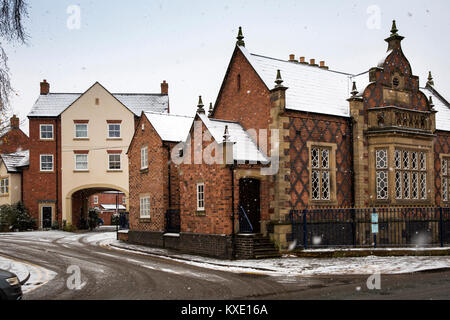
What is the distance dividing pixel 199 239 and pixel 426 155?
1157 centimetres

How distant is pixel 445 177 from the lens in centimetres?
2436

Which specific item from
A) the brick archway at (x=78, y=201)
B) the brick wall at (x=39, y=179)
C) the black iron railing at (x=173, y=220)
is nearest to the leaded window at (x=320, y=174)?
the black iron railing at (x=173, y=220)

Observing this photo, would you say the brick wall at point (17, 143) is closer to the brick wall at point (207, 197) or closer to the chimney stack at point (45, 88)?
the chimney stack at point (45, 88)

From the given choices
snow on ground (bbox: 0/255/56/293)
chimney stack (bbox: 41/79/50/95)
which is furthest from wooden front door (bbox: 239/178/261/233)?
chimney stack (bbox: 41/79/50/95)

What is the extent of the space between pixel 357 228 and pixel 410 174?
3.91m

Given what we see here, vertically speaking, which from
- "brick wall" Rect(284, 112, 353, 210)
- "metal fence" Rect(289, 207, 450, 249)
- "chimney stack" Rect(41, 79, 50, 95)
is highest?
"chimney stack" Rect(41, 79, 50, 95)

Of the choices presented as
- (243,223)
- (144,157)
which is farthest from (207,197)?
(144,157)

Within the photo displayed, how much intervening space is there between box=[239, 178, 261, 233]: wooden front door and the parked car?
1160cm

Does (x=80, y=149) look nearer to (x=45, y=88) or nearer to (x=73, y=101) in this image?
(x=73, y=101)

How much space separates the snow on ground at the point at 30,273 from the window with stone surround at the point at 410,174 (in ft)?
48.9

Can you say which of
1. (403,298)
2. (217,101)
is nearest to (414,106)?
(217,101)

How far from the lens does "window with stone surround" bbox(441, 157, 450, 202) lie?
24219 mm

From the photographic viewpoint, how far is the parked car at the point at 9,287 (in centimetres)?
903

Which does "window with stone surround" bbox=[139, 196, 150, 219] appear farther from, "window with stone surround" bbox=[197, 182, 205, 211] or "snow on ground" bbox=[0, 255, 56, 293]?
"snow on ground" bbox=[0, 255, 56, 293]
